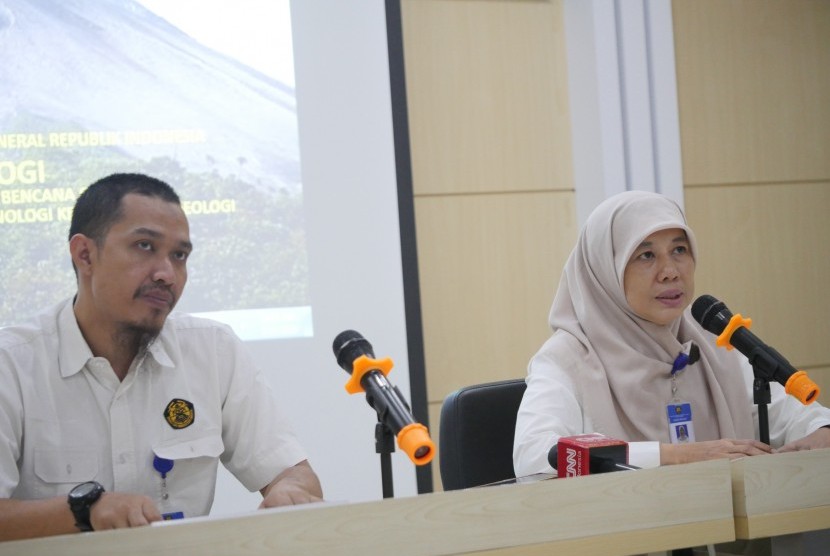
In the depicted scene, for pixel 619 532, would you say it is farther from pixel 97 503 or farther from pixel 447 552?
pixel 97 503

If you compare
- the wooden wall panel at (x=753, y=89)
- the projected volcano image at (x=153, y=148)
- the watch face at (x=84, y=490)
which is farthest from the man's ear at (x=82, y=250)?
the wooden wall panel at (x=753, y=89)

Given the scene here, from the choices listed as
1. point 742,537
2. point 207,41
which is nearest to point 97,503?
Result: point 742,537

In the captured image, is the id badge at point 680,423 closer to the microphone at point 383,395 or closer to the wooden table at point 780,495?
the wooden table at point 780,495

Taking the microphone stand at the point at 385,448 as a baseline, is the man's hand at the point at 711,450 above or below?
below

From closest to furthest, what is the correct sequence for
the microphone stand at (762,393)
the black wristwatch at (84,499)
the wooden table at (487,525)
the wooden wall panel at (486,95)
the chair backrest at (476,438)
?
the wooden table at (487,525) → the black wristwatch at (84,499) → the microphone stand at (762,393) → the chair backrest at (476,438) → the wooden wall panel at (486,95)

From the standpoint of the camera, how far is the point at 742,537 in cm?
147

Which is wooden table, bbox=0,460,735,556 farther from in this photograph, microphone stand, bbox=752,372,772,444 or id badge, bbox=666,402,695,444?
id badge, bbox=666,402,695,444

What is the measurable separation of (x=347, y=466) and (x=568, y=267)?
152 centimetres

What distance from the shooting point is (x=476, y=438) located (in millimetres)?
2408

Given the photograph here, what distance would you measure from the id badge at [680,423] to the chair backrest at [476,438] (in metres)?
0.40

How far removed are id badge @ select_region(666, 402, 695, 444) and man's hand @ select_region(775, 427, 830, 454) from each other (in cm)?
24

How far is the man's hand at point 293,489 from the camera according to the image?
1.96 m

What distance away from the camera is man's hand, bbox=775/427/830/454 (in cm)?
208

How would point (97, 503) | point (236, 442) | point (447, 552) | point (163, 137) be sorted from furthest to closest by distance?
point (163, 137)
point (236, 442)
point (97, 503)
point (447, 552)
